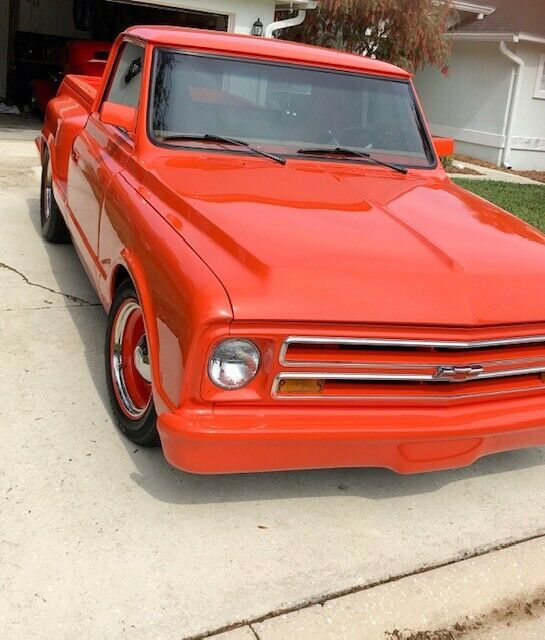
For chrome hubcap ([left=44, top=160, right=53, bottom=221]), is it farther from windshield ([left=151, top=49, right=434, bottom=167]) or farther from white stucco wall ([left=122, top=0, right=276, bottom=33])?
white stucco wall ([left=122, top=0, right=276, bottom=33])

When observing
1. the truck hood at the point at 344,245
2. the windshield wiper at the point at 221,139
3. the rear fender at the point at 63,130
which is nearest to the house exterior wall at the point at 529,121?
the rear fender at the point at 63,130

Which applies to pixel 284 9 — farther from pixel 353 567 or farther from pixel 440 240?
pixel 353 567

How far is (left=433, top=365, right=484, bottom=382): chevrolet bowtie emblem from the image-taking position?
2666mm

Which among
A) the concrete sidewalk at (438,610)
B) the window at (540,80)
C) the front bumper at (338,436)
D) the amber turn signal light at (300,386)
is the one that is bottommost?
the concrete sidewalk at (438,610)

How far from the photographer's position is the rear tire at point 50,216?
570 cm

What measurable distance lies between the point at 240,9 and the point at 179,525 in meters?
9.93

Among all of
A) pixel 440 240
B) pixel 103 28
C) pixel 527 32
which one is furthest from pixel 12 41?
pixel 440 240

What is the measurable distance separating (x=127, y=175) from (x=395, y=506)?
1.91 meters

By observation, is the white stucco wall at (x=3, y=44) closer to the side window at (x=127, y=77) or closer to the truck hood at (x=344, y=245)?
the side window at (x=127, y=77)

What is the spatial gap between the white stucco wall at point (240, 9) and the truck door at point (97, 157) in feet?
22.5

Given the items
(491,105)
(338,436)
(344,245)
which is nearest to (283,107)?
(344,245)

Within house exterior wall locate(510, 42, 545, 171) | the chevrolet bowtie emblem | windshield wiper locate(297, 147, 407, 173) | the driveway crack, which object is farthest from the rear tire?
house exterior wall locate(510, 42, 545, 171)

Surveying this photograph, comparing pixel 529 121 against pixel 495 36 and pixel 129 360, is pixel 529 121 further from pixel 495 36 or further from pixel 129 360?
pixel 129 360

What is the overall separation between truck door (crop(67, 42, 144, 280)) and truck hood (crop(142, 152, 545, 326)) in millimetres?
465
